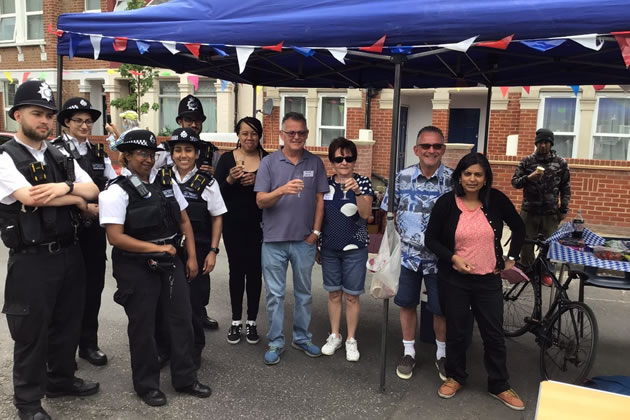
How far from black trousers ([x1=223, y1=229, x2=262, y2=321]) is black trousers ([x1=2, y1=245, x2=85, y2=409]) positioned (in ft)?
4.12

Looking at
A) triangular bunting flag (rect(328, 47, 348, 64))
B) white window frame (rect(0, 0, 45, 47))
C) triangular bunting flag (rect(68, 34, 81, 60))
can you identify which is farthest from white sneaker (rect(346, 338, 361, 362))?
white window frame (rect(0, 0, 45, 47))

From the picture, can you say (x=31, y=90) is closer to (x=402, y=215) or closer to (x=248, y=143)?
(x=248, y=143)

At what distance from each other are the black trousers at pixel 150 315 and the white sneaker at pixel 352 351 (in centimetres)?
123

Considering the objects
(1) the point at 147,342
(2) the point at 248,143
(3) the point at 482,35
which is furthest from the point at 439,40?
(1) the point at 147,342

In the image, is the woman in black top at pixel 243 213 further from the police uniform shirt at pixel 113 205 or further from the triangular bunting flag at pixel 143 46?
the police uniform shirt at pixel 113 205

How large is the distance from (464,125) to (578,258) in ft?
30.8

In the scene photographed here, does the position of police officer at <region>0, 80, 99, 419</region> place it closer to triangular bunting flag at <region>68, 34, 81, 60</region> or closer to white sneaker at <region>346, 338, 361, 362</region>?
triangular bunting flag at <region>68, 34, 81, 60</region>

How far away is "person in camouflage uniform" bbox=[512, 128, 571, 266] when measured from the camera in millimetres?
6176

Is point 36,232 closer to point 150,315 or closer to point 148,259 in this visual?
point 148,259

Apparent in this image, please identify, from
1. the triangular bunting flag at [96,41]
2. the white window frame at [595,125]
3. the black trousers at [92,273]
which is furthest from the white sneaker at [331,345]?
the white window frame at [595,125]

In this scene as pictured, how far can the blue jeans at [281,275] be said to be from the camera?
393 centimetres

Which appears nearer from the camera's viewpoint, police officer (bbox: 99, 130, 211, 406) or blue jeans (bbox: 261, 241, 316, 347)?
police officer (bbox: 99, 130, 211, 406)

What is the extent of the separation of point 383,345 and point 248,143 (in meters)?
1.90

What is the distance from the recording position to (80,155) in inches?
140
